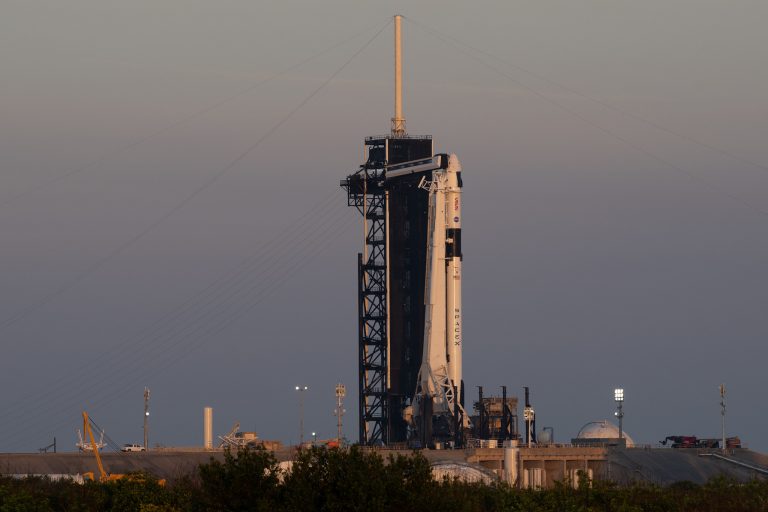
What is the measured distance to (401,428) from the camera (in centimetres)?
12975

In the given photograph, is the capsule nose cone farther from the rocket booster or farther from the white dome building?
the white dome building

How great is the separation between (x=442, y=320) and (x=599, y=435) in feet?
109

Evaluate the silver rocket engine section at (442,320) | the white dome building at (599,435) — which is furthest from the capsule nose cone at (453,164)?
the white dome building at (599,435)

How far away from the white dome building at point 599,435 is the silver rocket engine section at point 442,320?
2626cm

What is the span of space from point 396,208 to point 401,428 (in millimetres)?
19686

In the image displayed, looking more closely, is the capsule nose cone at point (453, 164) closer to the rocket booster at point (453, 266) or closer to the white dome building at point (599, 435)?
the rocket booster at point (453, 266)

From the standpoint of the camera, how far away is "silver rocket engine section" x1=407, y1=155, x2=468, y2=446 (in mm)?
125875

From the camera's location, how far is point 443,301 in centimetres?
12731

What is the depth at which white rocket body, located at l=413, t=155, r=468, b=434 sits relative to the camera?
4968 inches

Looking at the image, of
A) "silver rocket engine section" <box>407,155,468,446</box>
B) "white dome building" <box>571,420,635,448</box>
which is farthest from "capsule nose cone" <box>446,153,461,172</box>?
"white dome building" <box>571,420,635,448</box>

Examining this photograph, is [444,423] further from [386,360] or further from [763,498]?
[763,498]

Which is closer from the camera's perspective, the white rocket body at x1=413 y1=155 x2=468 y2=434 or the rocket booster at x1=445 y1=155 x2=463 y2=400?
the white rocket body at x1=413 y1=155 x2=468 y2=434

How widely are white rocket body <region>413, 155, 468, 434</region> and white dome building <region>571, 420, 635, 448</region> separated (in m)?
26.4

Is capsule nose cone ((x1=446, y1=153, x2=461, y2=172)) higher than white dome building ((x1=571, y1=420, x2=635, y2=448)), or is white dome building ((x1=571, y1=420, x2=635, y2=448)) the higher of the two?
capsule nose cone ((x1=446, y1=153, x2=461, y2=172))
